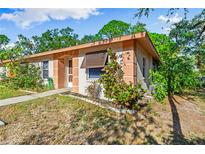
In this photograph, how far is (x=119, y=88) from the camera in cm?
812

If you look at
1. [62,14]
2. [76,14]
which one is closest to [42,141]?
[76,14]

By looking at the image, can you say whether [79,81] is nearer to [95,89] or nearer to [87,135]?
[95,89]

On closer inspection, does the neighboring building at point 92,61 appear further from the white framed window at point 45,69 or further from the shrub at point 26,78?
the shrub at point 26,78

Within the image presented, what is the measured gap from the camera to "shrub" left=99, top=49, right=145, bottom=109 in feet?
25.6

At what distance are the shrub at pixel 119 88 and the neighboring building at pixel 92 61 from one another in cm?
66

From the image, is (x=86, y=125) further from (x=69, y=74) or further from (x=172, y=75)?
(x=69, y=74)

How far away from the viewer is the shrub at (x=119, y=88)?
7.79 metres

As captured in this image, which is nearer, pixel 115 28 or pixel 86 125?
pixel 86 125

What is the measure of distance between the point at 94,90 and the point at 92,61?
1.42 m

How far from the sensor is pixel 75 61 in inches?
470

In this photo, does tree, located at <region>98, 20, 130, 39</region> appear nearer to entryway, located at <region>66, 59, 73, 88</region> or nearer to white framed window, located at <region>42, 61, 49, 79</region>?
white framed window, located at <region>42, 61, 49, 79</region>

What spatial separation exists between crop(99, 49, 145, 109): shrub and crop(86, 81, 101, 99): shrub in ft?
6.48

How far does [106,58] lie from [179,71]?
19.2 feet

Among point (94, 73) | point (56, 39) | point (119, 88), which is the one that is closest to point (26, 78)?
point (94, 73)
